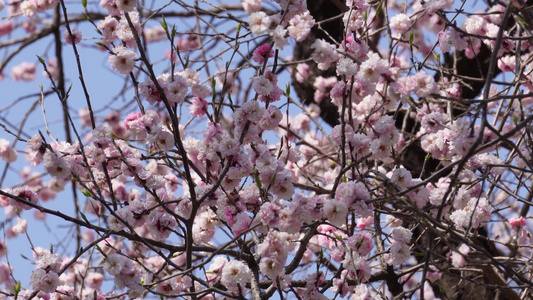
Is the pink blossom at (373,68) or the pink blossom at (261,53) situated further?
the pink blossom at (261,53)

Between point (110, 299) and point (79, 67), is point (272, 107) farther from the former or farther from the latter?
point (110, 299)

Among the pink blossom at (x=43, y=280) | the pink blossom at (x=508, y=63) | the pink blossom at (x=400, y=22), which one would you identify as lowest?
the pink blossom at (x=43, y=280)

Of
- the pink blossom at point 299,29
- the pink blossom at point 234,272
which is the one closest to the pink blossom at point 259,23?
the pink blossom at point 299,29

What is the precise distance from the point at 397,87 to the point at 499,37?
498 millimetres

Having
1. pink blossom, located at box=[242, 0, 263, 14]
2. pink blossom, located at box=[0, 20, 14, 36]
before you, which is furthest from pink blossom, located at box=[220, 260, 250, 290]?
pink blossom, located at box=[0, 20, 14, 36]

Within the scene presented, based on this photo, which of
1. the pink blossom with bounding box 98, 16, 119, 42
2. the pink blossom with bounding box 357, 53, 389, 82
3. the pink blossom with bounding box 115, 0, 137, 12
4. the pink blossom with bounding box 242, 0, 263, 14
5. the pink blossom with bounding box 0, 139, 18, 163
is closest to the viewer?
the pink blossom with bounding box 357, 53, 389, 82

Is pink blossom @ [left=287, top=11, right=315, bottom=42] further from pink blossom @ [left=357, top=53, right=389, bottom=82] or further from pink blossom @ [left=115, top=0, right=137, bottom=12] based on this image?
pink blossom @ [left=115, top=0, right=137, bottom=12]

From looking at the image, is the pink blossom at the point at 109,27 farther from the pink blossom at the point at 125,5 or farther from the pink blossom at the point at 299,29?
the pink blossom at the point at 299,29

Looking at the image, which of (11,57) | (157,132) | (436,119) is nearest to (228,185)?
(157,132)

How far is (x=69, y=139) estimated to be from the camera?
4832 millimetres

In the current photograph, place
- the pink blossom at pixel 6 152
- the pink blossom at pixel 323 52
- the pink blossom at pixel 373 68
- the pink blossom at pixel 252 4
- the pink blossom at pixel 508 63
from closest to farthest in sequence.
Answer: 1. the pink blossom at pixel 373 68
2. the pink blossom at pixel 323 52
3. the pink blossom at pixel 508 63
4. the pink blossom at pixel 252 4
5. the pink blossom at pixel 6 152

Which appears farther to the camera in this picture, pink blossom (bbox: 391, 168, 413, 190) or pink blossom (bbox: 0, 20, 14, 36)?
pink blossom (bbox: 0, 20, 14, 36)

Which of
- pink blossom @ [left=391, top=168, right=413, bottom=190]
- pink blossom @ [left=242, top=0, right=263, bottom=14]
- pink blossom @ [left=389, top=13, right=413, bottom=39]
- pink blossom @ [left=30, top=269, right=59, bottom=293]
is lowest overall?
pink blossom @ [left=30, top=269, right=59, bottom=293]

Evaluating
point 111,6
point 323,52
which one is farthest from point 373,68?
point 111,6
